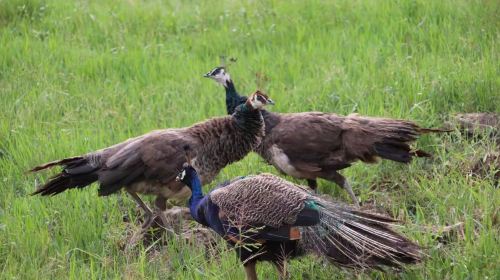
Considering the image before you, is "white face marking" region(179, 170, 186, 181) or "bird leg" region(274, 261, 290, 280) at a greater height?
"white face marking" region(179, 170, 186, 181)

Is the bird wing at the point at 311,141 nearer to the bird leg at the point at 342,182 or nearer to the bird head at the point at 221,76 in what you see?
the bird leg at the point at 342,182

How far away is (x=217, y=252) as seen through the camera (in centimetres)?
620

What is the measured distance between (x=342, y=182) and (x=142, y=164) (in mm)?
1640

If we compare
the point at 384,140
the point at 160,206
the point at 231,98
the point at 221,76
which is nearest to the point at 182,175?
the point at 160,206

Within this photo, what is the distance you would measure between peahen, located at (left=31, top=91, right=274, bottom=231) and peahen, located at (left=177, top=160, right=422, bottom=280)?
1008 mm

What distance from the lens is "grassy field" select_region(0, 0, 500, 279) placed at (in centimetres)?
593

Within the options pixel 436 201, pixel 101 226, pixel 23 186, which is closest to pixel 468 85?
pixel 436 201

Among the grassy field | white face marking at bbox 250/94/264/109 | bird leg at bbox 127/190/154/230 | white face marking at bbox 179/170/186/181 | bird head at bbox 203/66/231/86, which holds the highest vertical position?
white face marking at bbox 250/94/264/109

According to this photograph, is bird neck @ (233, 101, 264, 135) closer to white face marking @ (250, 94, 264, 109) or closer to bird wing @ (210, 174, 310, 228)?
white face marking @ (250, 94, 264, 109)

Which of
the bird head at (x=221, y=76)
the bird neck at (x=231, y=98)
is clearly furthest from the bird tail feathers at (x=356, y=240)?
the bird head at (x=221, y=76)

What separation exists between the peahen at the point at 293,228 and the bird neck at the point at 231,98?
7.19ft

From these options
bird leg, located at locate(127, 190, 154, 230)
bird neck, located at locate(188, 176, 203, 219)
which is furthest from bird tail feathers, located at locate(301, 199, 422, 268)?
bird leg, located at locate(127, 190, 154, 230)

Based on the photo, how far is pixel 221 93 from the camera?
875 centimetres

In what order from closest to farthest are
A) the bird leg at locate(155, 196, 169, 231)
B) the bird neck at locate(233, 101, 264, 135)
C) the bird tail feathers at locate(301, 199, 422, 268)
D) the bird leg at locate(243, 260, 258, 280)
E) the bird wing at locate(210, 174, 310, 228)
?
the bird tail feathers at locate(301, 199, 422, 268) → the bird wing at locate(210, 174, 310, 228) → the bird leg at locate(243, 260, 258, 280) → the bird leg at locate(155, 196, 169, 231) → the bird neck at locate(233, 101, 264, 135)
